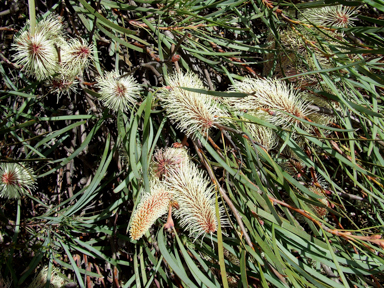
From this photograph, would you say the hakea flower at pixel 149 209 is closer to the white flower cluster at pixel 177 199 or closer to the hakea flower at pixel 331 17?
the white flower cluster at pixel 177 199

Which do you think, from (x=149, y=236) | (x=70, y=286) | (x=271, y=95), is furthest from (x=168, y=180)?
(x=70, y=286)

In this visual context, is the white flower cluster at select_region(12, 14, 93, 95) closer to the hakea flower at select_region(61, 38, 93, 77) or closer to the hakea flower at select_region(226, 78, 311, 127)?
the hakea flower at select_region(61, 38, 93, 77)

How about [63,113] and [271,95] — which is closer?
[271,95]

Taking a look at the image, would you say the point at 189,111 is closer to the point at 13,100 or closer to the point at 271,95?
the point at 271,95

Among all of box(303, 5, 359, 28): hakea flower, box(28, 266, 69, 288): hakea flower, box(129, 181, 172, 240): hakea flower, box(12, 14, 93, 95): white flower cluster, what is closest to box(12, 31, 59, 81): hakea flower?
box(12, 14, 93, 95): white flower cluster

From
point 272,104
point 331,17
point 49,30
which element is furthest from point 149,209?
point 331,17

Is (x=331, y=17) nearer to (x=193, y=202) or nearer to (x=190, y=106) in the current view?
(x=190, y=106)
